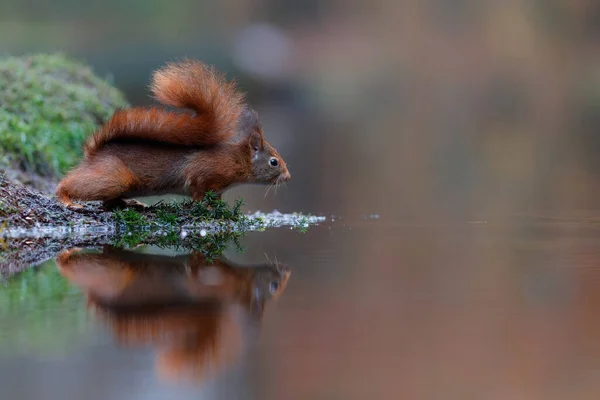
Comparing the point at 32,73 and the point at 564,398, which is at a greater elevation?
the point at 32,73

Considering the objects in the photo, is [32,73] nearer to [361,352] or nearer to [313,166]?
[313,166]

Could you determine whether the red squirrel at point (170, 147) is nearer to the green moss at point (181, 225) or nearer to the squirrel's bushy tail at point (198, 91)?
the squirrel's bushy tail at point (198, 91)

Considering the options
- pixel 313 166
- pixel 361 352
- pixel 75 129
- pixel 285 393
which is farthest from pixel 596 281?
pixel 313 166

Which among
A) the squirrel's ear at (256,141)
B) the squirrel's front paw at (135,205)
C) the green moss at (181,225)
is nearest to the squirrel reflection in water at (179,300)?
the green moss at (181,225)

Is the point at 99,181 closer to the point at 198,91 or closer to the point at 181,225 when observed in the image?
the point at 181,225

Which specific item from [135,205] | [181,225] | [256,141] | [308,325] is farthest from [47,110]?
[308,325]
